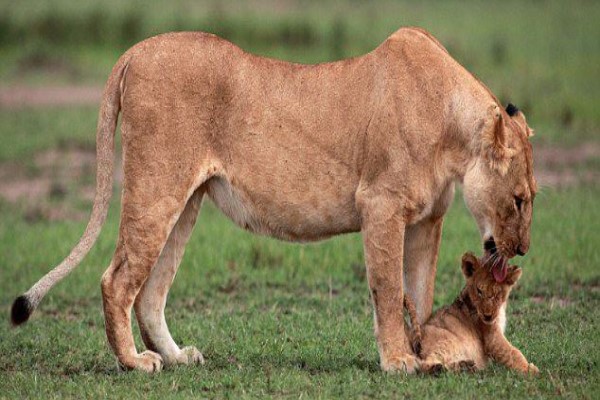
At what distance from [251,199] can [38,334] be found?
5.66ft

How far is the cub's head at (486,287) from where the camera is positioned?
6156 millimetres

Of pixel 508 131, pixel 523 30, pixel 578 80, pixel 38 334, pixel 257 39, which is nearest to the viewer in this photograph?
pixel 508 131

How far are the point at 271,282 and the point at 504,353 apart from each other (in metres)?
2.68

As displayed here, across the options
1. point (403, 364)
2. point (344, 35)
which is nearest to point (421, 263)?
point (403, 364)

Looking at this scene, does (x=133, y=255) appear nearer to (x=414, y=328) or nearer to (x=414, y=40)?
(x=414, y=328)

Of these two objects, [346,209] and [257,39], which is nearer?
[346,209]

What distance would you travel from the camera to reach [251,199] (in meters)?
6.43

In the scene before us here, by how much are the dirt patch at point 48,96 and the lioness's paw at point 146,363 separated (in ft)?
32.5

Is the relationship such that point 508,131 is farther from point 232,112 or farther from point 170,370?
point 170,370

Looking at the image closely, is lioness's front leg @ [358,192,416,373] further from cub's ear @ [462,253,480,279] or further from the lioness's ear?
the lioness's ear

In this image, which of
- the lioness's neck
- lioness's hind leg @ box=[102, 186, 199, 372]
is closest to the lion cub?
the lioness's neck

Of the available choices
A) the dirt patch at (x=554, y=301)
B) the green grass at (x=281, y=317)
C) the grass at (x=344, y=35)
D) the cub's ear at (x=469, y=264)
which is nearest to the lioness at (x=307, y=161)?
the cub's ear at (x=469, y=264)

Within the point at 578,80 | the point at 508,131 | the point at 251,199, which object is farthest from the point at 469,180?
the point at 578,80

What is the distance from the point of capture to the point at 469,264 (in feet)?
20.6
